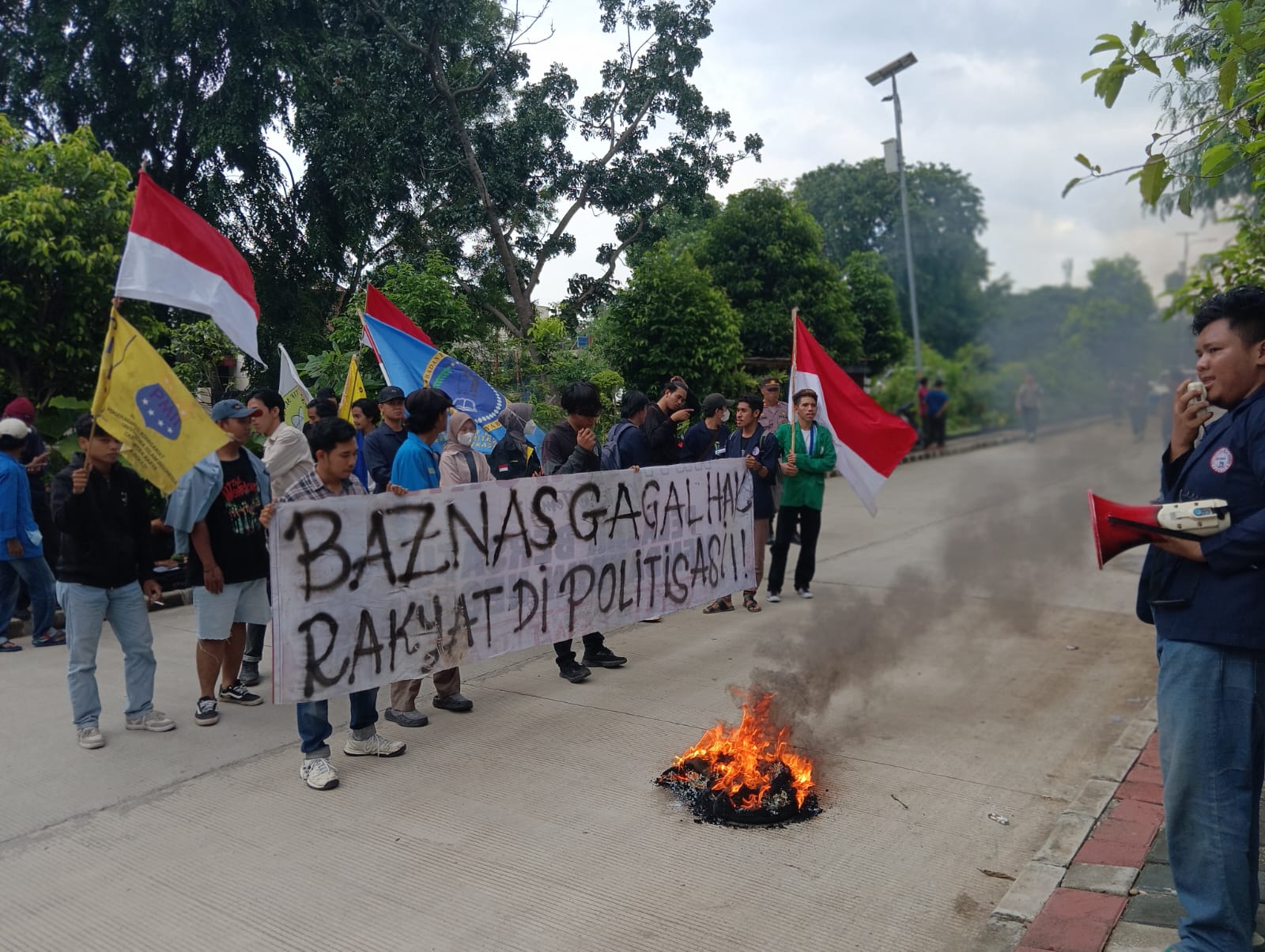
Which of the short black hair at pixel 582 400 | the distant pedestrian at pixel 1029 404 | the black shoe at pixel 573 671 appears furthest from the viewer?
the distant pedestrian at pixel 1029 404

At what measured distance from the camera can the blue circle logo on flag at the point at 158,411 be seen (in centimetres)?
449

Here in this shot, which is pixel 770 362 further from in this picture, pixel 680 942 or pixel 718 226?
pixel 680 942

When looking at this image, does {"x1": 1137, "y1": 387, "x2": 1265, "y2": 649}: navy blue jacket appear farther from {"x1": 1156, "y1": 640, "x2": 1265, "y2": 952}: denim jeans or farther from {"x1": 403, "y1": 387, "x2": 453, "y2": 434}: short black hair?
{"x1": 403, "y1": 387, "x2": 453, "y2": 434}: short black hair

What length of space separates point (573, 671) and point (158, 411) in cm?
286

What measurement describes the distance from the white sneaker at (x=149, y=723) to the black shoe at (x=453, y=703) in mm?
1389

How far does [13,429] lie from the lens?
666 centimetres

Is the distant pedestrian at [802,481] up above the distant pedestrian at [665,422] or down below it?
below

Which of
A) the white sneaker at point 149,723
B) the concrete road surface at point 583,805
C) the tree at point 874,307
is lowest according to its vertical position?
the concrete road surface at point 583,805

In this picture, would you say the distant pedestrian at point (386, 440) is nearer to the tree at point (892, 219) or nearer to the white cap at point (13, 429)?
the white cap at point (13, 429)

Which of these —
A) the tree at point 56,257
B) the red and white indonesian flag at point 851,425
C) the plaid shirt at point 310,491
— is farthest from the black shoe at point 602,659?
the tree at point 56,257

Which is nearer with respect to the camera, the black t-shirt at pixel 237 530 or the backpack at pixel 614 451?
the black t-shirt at pixel 237 530

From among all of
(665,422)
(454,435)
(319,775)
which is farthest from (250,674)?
(665,422)

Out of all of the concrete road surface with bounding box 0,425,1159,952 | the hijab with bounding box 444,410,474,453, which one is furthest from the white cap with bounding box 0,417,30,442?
the hijab with bounding box 444,410,474,453

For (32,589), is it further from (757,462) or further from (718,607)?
(757,462)
